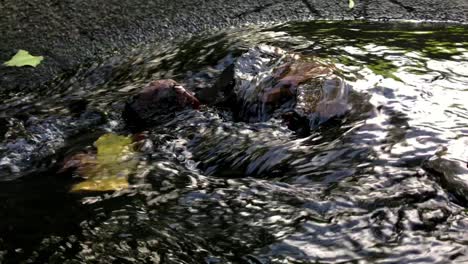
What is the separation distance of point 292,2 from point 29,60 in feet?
6.46

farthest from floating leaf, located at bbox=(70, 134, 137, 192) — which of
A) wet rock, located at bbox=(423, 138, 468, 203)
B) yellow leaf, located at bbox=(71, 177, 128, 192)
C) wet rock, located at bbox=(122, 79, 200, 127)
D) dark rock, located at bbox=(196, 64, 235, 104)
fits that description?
wet rock, located at bbox=(423, 138, 468, 203)

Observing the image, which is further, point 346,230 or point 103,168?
point 103,168

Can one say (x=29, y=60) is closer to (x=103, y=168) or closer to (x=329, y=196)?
(x=103, y=168)

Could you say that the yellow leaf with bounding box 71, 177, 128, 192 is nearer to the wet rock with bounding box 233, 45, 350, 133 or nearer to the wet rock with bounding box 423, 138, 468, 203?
the wet rock with bounding box 233, 45, 350, 133

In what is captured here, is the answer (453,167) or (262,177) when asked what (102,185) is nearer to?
(262,177)

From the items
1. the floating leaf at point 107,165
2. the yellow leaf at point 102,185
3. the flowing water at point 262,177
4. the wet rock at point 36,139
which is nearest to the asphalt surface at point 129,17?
Answer: the flowing water at point 262,177

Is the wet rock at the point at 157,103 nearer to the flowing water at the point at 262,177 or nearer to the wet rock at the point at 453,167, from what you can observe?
the flowing water at the point at 262,177

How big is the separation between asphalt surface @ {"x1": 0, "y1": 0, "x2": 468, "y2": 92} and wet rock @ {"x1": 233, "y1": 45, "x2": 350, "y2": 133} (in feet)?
4.17

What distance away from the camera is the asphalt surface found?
3592 millimetres

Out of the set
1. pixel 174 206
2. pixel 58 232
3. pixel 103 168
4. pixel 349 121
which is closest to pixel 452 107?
pixel 349 121

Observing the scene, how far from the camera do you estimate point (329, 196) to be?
172 cm

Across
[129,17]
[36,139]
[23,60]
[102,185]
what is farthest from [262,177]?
[129,17]

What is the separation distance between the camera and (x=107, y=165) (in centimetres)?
218

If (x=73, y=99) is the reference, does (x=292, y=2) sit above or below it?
above
